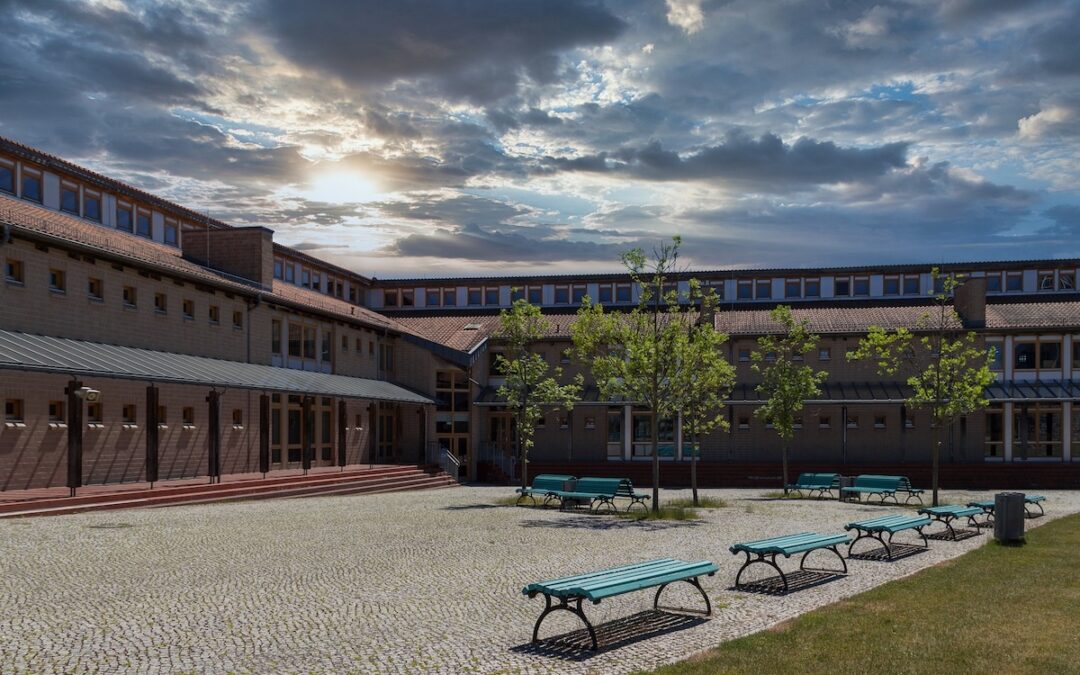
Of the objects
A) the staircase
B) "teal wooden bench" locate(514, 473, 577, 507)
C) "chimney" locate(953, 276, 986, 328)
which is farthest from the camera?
"chimney" locate(953, 276, 986, 328)

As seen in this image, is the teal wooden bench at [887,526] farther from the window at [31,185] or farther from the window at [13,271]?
the window at [31,185]

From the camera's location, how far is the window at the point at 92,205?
34.9 m

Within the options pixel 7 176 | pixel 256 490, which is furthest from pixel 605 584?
pixel 7 176

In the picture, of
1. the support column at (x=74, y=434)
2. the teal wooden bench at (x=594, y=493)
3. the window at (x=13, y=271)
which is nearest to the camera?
the support column at (x=74, y=434)

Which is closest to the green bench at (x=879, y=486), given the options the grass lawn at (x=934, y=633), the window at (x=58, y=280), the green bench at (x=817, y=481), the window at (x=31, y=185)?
the green bench at (x=817, y=481)

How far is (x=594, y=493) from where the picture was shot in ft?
85.6

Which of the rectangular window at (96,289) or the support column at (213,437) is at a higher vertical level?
the rectangular window at (96,289)

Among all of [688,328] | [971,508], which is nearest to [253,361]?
[688,328]

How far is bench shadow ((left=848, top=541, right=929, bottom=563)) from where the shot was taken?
16.7 m

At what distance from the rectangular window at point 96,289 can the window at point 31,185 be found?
677 cm

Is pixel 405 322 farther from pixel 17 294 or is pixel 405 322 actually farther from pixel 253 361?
pixel 17 294

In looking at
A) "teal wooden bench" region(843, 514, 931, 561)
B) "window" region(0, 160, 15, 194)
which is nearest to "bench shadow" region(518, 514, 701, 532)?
"teal wooden bench" region(843, 514, 931, 561)

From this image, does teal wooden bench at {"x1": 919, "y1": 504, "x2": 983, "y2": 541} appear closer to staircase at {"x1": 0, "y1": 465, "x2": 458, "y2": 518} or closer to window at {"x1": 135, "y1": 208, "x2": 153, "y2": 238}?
staircase at {"x1": 0, "y1": 465, "x2": 458, "y2": 518}

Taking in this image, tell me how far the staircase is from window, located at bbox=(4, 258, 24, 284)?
5.80 m
